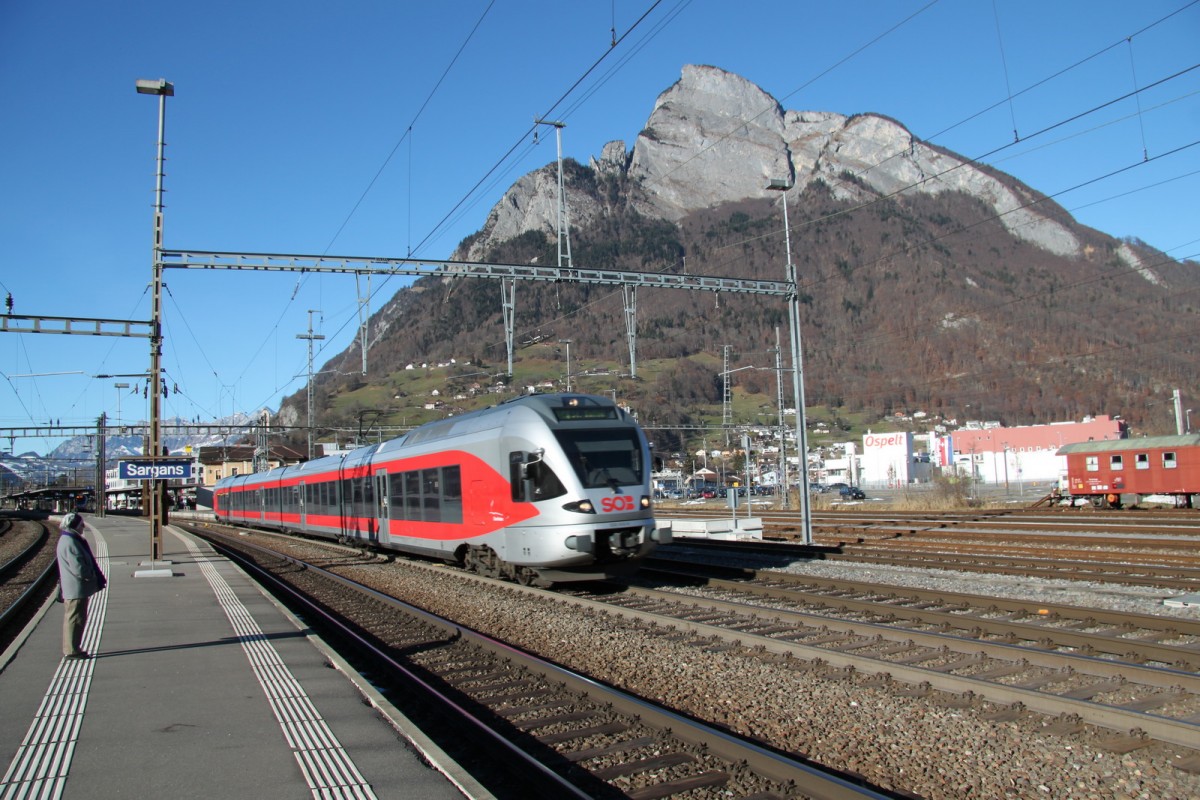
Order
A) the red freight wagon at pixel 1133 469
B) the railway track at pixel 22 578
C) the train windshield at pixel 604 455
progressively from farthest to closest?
1. the red freight wagon at pixel 1133 469
2. the railway track at pixel 22 578
3. the train windshield at pixel 604 455

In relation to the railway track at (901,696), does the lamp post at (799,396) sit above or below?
above

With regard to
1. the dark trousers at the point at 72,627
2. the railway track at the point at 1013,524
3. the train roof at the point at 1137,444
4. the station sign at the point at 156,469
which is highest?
the station sign at the point at 156,469

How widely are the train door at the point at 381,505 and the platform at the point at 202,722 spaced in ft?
32.6

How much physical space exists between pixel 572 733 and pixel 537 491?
293 inches

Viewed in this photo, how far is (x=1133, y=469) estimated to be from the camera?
118 feet

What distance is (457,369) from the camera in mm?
82938

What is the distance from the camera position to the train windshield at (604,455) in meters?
13.8

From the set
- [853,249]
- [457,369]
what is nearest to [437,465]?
[457,369]

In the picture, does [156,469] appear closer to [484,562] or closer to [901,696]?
[484,562]

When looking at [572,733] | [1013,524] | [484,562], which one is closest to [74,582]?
[572,733]

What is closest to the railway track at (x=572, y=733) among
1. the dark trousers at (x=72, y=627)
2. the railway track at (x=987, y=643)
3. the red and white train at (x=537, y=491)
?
the railway track at (x=987, y=643)

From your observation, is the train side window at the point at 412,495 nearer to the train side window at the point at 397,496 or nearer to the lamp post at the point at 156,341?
the train side window at the point at 397,496

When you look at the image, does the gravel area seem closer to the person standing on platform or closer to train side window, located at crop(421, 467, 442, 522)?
the person standing on platform

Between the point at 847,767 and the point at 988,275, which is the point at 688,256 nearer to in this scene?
the point at 988,275
